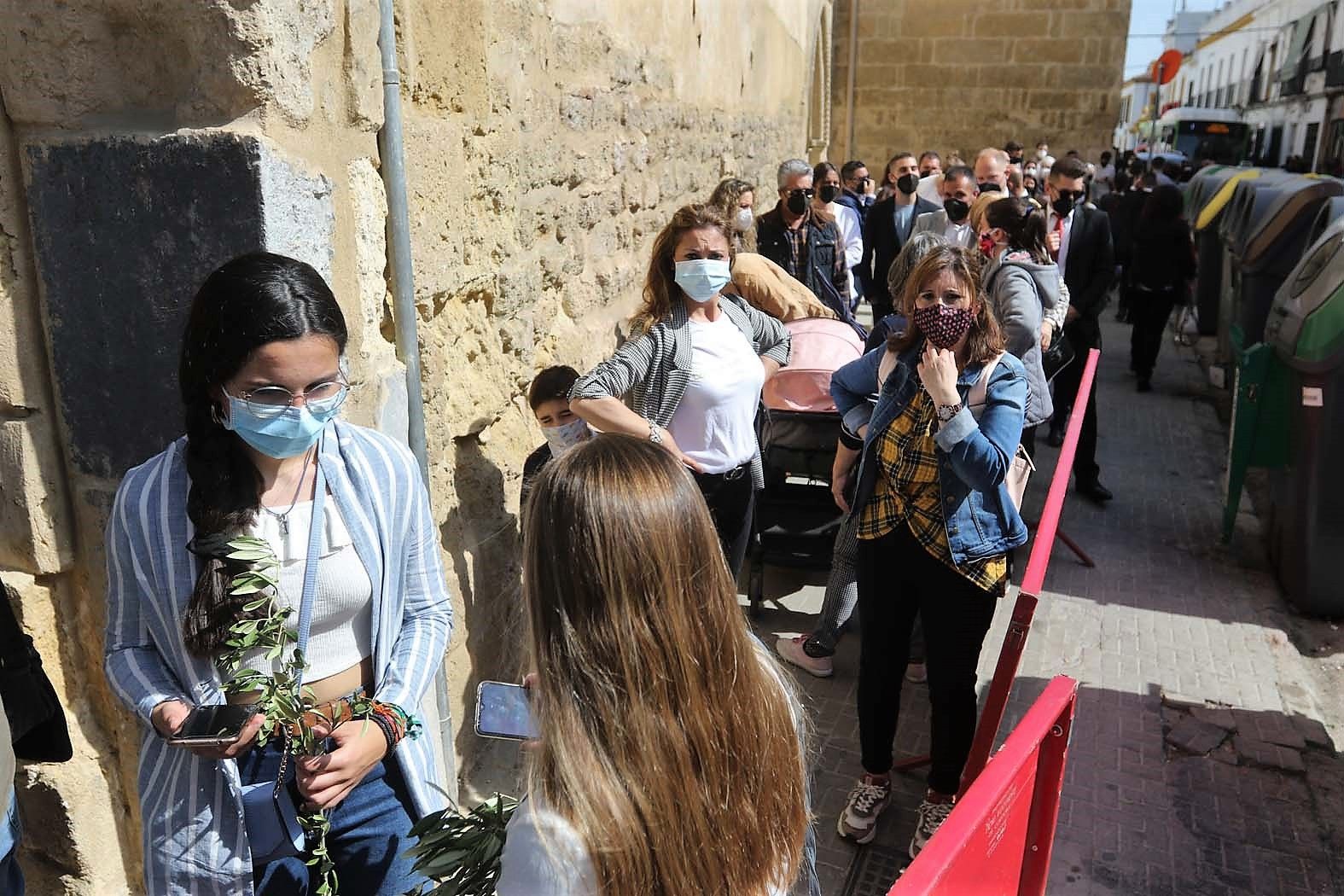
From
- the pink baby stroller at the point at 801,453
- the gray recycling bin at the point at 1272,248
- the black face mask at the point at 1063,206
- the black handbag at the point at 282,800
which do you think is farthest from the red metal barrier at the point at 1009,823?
the gray recycling bin at the point at 1272,248

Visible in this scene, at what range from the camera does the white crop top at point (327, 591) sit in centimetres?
168

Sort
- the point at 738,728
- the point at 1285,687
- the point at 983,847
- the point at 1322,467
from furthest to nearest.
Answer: the point at 1322,467 → the point at 1285,687 → the point at 983,847 → the point at 738,728

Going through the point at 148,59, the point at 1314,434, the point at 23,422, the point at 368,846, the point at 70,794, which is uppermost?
the point at 148,59

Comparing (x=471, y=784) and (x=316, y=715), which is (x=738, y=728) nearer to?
(x=316, y=715)

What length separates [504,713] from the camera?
55.9 inches

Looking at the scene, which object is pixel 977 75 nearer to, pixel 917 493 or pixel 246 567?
pixel 917 493

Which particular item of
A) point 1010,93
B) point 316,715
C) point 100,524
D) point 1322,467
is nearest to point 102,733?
Answer: point 100,524

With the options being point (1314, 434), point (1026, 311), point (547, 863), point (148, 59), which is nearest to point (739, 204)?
point (1026, 311)

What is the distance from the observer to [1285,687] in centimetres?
400

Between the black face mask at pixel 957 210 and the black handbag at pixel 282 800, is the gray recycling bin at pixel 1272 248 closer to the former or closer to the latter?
the black face mask at pixel 957 210

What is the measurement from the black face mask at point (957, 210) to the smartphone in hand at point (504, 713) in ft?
17.2

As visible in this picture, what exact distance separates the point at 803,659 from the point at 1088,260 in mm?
3075

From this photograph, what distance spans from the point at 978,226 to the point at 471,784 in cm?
327

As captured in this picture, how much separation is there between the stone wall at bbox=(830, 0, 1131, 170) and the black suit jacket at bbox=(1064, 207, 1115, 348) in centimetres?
1125
